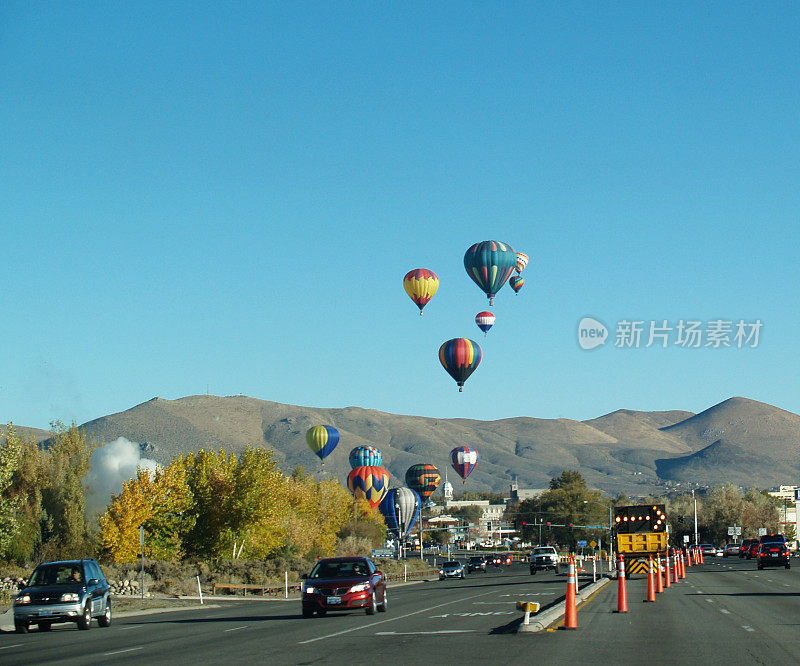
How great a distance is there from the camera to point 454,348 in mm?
95062

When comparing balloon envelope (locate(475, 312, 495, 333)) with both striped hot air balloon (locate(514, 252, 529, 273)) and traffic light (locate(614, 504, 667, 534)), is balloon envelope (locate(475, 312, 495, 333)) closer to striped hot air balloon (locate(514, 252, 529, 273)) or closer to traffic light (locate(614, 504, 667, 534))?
striped hot air balloon (locate(514, 252, 529, 273))

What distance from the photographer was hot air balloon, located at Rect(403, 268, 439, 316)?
292ft

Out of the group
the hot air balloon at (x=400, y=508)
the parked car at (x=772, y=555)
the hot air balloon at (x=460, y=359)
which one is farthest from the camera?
the hot air balloon at (x=400, y=508)

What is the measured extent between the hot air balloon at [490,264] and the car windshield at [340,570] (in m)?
55.8

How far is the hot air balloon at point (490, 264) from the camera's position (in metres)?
83.3

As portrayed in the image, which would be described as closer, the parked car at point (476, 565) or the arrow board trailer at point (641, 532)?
the arrow board trailer at point (641, 532)

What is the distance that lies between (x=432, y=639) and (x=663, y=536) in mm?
37215

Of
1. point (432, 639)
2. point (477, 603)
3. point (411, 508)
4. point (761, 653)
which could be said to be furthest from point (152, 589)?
point (411, 508)

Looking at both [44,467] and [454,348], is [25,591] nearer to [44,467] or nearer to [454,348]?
[44,467]

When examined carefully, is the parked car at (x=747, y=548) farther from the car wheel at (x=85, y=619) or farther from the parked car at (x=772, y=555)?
the car wheel at (x=85, y=619)

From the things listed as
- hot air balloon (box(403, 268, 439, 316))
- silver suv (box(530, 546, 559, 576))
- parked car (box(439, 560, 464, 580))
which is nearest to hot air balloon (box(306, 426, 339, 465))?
hot air balloon (box(403, 268, 439, 316))

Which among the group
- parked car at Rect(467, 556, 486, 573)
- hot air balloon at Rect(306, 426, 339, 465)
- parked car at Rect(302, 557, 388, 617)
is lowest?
parked car at Rect(467, 556, 486, 573)

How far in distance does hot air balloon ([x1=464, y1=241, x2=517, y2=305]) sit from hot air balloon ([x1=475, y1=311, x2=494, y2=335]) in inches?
517

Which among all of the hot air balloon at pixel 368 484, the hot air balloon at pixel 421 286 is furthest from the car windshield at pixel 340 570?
the hot air balloon at pixel 368 484
